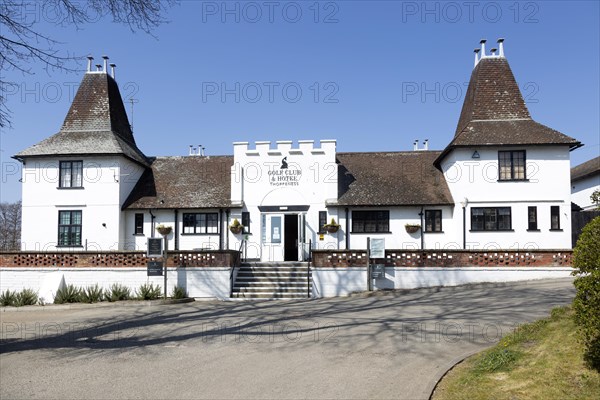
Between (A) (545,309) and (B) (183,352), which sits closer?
(B) (183,352)

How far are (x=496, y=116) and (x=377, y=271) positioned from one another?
10883mm

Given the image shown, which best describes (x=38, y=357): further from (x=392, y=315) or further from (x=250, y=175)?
(x=250, y=175)

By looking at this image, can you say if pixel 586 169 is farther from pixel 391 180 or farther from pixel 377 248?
pixel 377 248

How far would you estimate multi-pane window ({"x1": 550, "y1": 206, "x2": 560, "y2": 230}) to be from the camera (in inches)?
858

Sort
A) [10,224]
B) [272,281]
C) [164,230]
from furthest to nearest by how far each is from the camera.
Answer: [10,224] < [164,230] < [272,281]

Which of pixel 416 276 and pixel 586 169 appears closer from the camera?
pixel 416 276

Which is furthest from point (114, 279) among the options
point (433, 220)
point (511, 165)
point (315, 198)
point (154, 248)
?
point (511, 165)

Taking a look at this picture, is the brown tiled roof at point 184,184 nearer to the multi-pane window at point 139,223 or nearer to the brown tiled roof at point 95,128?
the multi-pane window at point 139,223

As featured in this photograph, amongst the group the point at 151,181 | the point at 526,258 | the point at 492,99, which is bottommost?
the point at 526,258

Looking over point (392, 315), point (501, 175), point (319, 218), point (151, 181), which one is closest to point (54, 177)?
point (151, 181)

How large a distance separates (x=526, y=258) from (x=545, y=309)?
6695mm

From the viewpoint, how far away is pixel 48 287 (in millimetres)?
18531

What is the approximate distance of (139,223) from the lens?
2380cm

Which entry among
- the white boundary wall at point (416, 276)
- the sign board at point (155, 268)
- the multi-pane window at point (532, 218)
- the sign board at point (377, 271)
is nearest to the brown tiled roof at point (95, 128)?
the sign board at point (155, 268)
